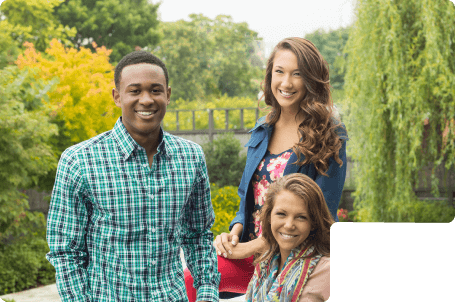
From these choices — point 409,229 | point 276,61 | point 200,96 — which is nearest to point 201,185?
point 276,61

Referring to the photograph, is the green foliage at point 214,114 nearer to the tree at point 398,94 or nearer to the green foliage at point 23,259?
the tree at point 398,94

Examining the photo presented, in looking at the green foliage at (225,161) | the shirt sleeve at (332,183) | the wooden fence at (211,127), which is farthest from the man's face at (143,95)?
the wooden fence at (211,127)

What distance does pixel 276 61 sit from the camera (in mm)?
1796

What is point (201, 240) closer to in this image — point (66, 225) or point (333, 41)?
point (66, 225)

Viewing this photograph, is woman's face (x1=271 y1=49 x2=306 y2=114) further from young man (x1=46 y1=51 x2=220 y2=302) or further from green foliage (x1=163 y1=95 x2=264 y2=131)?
green foliage (x1=163 y1=95 x2=264 y2=131)

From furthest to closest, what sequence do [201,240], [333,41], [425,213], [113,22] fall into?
[113,22], [425,213], [333,41], [201,240]

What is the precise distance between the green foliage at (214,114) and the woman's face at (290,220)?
7588 millimetres

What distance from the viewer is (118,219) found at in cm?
144

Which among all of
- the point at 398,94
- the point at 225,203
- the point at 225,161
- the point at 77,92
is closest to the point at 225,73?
the point at 225,161

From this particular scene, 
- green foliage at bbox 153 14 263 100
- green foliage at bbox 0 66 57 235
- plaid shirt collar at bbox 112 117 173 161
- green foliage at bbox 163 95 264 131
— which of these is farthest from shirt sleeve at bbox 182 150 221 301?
green foliage at bbox 163 95 264 131

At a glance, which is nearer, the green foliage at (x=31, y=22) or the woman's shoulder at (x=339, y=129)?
the woman's shoulder at (x=339, y=129)

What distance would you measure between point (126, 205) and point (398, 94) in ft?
16.5

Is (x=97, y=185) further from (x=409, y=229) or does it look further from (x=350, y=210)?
(x=350, y=210)

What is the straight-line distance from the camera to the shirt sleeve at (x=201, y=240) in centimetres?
163
